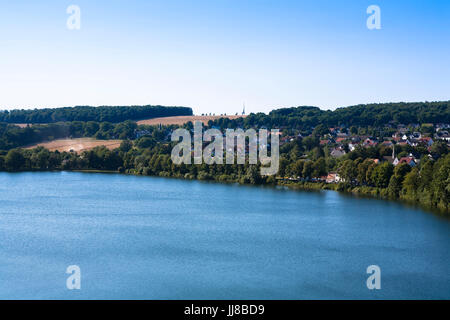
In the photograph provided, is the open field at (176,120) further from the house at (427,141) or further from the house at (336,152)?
the house at (427,141)

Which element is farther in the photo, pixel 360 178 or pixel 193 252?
pixel 360 178

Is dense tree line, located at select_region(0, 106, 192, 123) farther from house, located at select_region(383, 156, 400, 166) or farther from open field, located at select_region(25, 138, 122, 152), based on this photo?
house, located at select_region(383, 156, 400, 166)

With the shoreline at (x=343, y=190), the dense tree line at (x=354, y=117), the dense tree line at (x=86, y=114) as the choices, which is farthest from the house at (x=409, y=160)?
the dense tree line at (x=86, y=114)

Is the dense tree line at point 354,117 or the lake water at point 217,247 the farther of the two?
the dense tree line at point 354,117

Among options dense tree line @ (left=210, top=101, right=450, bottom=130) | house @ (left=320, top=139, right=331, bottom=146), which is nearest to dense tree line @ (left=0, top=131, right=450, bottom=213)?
house @ (left=320, top=139, right=331, bottom=146)
